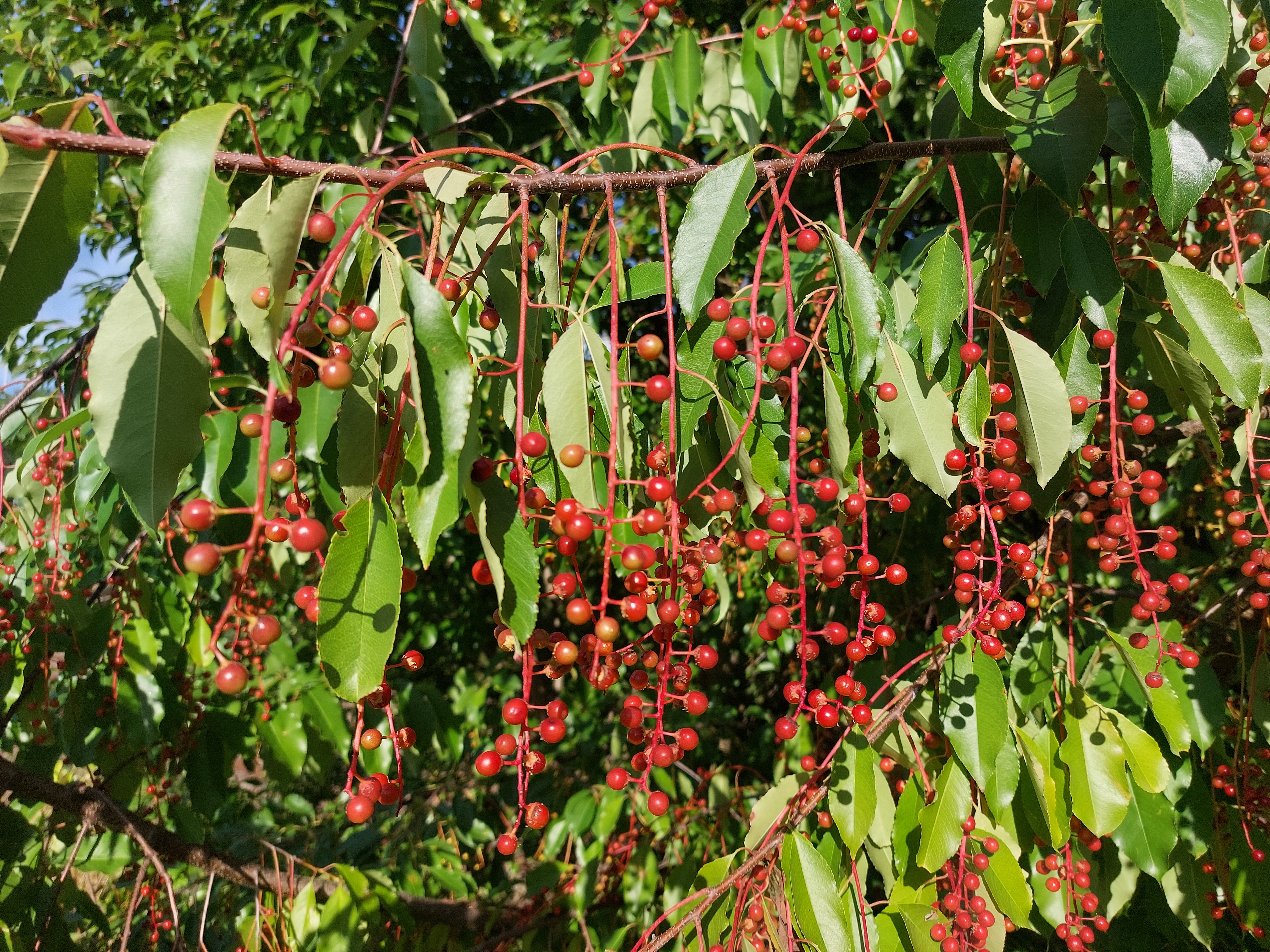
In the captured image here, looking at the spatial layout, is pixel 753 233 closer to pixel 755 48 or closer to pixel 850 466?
pixel 755 48

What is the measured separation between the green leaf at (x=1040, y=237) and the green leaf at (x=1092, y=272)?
0.22 feet

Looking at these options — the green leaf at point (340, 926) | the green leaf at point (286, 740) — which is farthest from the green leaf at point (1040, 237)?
the green leaf at point (286, 740)

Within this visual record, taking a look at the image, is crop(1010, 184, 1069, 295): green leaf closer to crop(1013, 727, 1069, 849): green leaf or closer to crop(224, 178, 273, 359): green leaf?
crop(1013, 727, 1069, 849): green leaf

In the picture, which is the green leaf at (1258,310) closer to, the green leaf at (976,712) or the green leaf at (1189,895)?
the green leaf at (976,712)

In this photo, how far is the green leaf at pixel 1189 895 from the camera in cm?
139

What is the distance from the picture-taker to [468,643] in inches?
140

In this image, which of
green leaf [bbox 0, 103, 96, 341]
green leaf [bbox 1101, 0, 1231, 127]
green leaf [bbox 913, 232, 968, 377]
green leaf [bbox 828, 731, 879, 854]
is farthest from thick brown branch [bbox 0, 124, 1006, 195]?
green leaf [bbox 828, 731, 879, 854]

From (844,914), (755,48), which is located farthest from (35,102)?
(844,914)

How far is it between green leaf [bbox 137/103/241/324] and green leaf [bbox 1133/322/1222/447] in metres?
1.20

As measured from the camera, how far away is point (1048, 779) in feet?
3.93

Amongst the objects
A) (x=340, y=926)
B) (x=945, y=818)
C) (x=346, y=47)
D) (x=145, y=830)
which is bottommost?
(x=340, y=926)

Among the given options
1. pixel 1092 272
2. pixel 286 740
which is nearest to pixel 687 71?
pixel 1092 272

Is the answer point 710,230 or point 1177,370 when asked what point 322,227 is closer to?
point 710,230

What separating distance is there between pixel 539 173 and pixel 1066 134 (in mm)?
652
